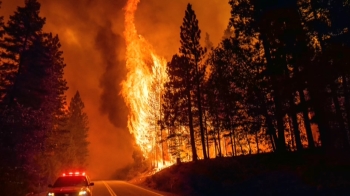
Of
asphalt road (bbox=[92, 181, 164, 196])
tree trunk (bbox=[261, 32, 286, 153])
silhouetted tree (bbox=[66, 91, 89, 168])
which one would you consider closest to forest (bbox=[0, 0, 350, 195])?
tree trunk (bbox=[261, 32, 286, 153])

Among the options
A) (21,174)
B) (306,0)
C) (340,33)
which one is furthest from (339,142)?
(21,174)

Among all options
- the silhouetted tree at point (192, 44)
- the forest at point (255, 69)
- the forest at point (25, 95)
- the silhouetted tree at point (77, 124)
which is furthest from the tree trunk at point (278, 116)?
the silhouetted tree at point (77, 124)

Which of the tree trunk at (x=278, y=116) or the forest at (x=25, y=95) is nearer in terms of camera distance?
the tree trunk at (x=278, y=116)

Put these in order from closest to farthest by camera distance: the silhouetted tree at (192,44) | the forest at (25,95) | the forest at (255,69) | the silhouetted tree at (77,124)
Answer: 1. the forest at (255,69)
2. the forest at (25,95)
3. the silhouetted tree at (192,44)
4. the silhouetted tree at (77,124)

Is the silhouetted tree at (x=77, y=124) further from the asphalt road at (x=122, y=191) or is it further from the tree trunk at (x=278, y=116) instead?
the tree trunk at (x=278, y=116)

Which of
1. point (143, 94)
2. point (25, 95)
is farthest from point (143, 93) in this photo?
point (25, 95)

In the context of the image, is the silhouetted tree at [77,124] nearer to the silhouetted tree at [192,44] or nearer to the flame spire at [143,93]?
the flame spire at [143,93]

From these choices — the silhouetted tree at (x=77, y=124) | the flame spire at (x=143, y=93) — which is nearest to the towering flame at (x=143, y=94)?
the flame spire at (x=143, y=93)

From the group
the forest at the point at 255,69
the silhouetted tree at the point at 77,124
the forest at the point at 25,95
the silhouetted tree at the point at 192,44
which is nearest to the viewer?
the forest at the point at 255,69

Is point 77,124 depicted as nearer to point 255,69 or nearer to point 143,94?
point 143,94

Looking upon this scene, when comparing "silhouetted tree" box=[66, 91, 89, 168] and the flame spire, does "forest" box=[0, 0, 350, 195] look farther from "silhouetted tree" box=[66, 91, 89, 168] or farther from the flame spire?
"silhouetted tree" box=[66, 91, 89, 168]

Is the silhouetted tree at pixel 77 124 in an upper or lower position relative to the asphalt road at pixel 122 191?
upper

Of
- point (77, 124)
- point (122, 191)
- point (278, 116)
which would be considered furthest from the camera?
point (77, 124)

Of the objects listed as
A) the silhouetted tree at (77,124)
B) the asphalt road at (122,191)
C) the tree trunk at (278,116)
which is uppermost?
the silhouetted tree at (77,124)
